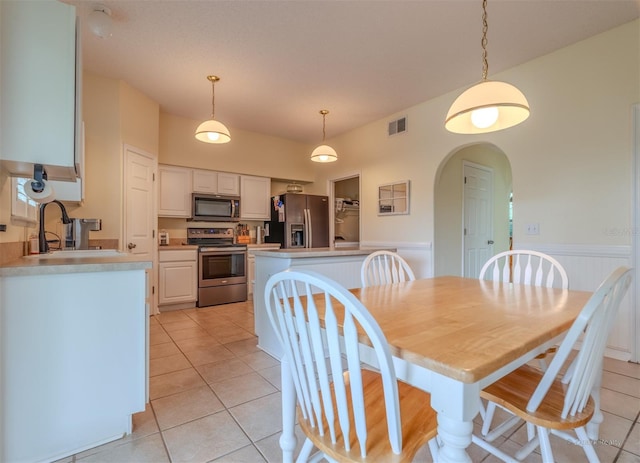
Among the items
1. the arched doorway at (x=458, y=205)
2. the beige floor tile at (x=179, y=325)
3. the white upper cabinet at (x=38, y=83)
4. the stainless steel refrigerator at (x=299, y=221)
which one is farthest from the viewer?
the stainless steel refrigerator at (x=299, y=221)

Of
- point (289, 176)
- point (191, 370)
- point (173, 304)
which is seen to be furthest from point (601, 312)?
point (289, 176)

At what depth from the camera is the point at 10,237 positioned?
1.79 metres

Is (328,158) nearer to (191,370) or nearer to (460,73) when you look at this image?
(460,73)

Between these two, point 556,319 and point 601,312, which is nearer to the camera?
point 601,312

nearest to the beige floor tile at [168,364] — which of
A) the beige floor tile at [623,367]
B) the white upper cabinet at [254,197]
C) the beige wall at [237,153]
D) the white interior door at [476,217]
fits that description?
the white upper cabinet at [254,197]

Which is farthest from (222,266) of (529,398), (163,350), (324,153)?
(529,398)

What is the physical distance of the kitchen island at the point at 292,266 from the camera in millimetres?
2533

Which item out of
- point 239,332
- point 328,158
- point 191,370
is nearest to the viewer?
point 191,370

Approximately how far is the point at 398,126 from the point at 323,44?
188 cm

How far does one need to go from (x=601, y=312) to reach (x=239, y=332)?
2977 mm

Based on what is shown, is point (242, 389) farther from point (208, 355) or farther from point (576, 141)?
point (576, 141)

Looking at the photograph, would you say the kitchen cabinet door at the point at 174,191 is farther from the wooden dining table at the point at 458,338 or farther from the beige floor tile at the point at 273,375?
the wooden dining table at the point at 458,338

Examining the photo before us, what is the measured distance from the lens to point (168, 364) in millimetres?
2436

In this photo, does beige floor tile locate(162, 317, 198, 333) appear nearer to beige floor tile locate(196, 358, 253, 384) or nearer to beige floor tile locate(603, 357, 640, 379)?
beige floor tile locate(196, 358, 253, 384)
